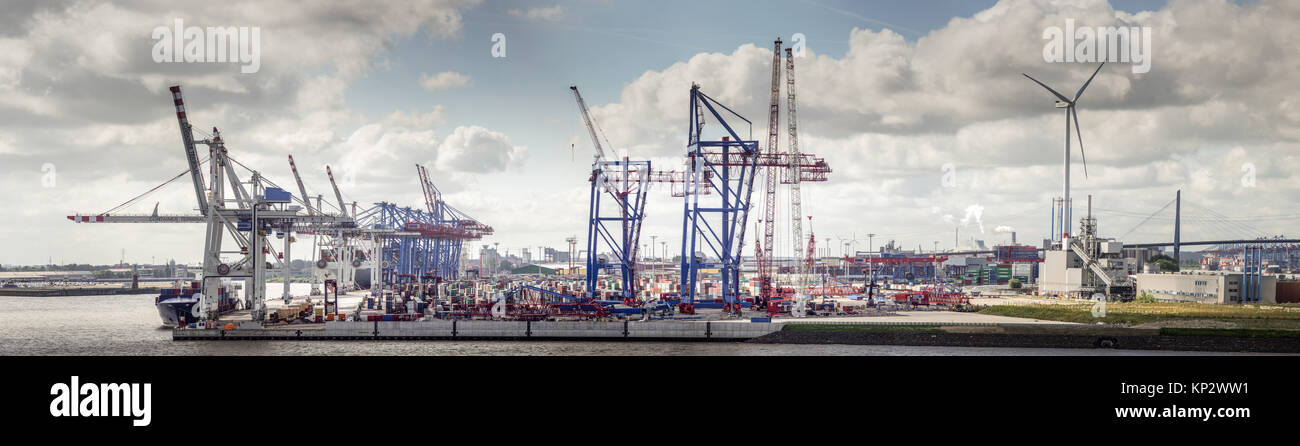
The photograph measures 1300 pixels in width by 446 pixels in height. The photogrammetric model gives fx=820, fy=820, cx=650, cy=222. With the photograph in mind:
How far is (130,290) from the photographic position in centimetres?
17438

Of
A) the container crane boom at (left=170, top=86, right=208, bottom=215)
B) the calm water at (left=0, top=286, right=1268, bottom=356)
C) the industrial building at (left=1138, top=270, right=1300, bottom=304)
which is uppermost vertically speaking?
the container crane boom at (left=170, top=86, right=208, bottom=215)

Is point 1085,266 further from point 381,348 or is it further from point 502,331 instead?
point 381,348

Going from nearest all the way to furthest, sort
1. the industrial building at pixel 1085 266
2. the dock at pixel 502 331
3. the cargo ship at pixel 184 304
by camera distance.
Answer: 1. the dock at pixel 502 331
2. the cargo ship at pixel 184 304
3. the industrial building at pixel 1085 266

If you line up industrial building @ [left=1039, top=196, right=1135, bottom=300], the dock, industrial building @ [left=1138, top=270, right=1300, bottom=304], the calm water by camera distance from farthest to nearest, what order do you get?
industrial building @ [left=1039, top=196, right=1135, bottom=300] < industrial building @ [left=1138, top=270, right=1300, bottom=304] < the dock < the calm water

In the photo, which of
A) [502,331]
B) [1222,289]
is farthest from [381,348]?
[1222,289]

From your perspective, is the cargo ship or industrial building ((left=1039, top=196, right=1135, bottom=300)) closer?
the cargo ship

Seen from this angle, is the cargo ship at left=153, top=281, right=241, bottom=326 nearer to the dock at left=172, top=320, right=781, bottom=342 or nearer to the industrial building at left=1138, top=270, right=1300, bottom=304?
the dock at left=172, top=320, right=781, bottom=342

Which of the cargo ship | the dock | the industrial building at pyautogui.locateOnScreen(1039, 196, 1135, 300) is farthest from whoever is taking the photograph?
the industrial building at pyautogui.locateOnScreen(1039, 196, 1135, 300)

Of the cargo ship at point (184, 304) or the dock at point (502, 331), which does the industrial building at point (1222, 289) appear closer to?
the dock at point (502, 331)

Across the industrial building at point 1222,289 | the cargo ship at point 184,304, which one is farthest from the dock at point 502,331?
the industrial building at point 1222,289

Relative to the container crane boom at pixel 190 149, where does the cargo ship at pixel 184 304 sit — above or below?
below

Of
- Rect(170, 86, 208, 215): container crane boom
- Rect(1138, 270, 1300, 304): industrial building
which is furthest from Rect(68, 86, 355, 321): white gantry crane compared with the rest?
Rect(1138, 270, 1300, 304): industrial building
